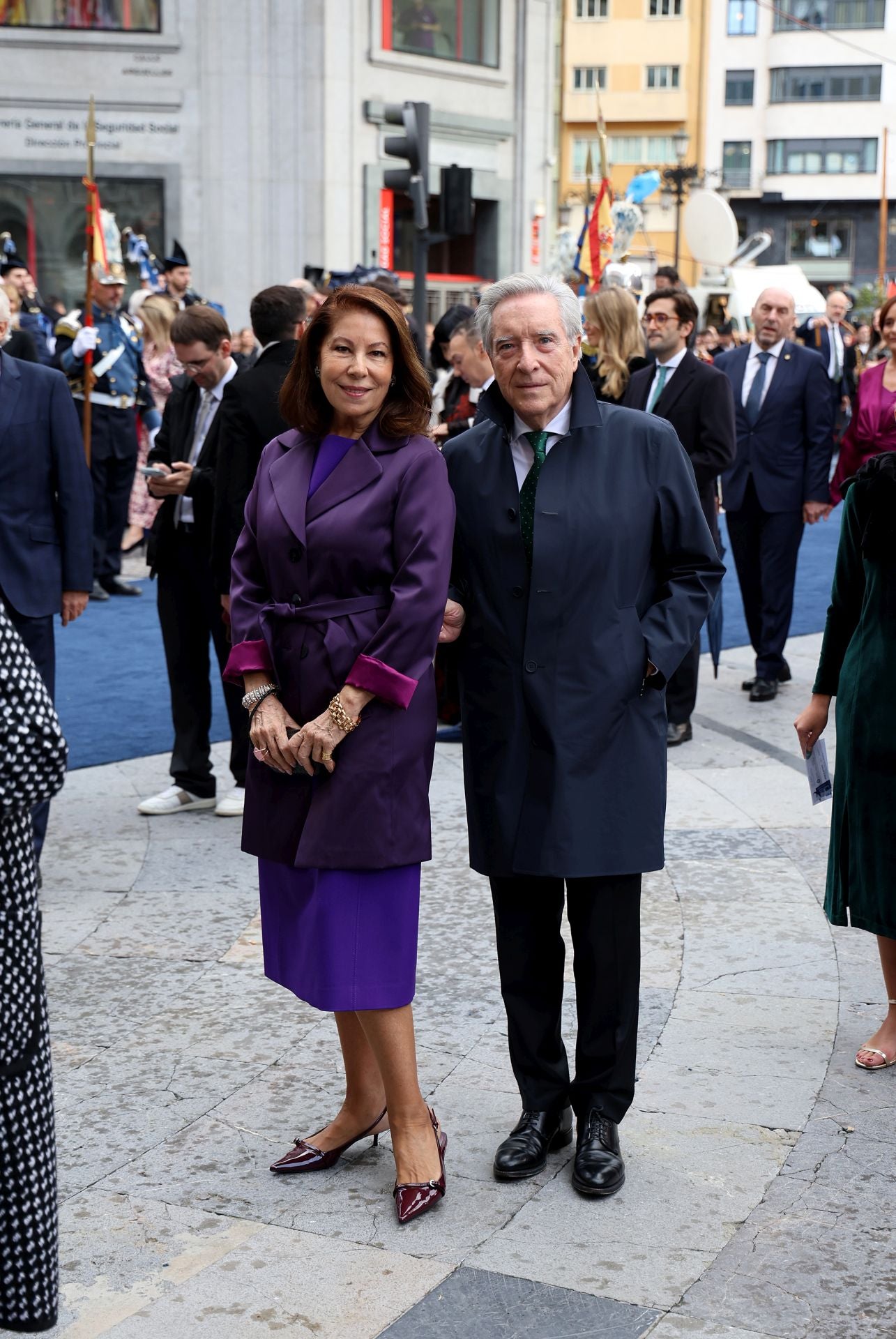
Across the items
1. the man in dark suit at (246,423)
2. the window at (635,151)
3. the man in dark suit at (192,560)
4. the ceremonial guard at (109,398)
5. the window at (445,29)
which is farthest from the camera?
the window at (635,151)

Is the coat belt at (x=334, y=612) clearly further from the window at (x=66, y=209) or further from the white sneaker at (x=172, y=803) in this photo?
the window at (x=66, y=209)

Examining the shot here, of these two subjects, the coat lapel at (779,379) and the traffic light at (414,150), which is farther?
the traffic light at (414,150)

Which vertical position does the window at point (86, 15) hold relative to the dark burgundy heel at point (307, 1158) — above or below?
above

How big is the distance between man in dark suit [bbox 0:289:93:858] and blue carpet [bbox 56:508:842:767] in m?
2.01

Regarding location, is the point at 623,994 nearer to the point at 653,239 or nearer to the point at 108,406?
the point at 108,406

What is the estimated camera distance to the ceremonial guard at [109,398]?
11.9 metres


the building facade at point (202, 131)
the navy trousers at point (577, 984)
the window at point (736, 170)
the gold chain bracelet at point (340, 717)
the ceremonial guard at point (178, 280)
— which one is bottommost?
the navy trousers at point (577, 984)

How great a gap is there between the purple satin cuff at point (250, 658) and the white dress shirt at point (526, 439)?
649 millimetres

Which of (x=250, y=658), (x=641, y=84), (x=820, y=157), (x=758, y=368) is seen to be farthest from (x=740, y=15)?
(x=250, y=658)

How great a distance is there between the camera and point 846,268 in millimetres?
66375

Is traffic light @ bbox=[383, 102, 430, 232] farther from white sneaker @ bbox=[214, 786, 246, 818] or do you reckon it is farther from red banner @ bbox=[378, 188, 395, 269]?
red banner @ bbox=[378, 188, 395, 269]

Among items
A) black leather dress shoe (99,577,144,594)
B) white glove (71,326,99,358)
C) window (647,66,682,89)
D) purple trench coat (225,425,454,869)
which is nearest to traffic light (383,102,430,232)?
white glove (71,326,99,358)

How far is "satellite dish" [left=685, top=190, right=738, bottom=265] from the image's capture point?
25.3 meters

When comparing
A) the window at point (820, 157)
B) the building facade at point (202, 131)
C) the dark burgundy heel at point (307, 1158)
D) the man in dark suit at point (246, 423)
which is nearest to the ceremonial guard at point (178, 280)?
the man in dark suit at point (246, 423)
